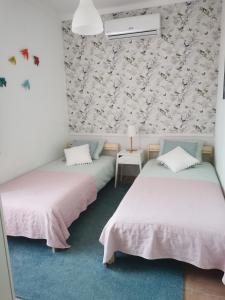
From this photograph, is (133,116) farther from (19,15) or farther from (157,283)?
(157,283)

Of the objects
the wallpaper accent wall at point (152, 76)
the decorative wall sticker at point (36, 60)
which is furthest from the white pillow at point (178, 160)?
the decorative wall sticker at point (36, 60)

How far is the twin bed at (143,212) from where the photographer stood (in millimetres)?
1767

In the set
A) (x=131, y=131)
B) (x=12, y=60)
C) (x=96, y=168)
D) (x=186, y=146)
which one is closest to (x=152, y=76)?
(x=131, y=131)

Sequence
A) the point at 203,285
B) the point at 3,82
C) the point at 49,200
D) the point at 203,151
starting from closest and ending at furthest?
the point at 203,285 < the point at 49,200 < the point at 3,82 < the point at 203,151

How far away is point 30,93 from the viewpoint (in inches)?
126

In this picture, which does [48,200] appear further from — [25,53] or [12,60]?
[25,53]

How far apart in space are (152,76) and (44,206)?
2.51 meters

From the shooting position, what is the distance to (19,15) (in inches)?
116

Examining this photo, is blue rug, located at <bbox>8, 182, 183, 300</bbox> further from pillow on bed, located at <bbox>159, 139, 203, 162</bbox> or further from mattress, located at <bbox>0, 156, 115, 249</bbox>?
pillow on bed, located at <bbox>159, 139, 203, 162</bbox>

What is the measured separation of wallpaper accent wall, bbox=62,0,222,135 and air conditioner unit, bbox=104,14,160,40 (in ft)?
0.48

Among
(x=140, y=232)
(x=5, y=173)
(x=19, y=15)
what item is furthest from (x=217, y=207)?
(x=19, y=15)

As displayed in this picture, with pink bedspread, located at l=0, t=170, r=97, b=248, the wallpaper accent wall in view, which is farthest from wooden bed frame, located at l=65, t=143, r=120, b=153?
pink bedspread, located at l=0, t=170, r=97, b=248

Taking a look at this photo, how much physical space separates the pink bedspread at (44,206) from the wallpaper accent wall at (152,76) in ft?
5.18

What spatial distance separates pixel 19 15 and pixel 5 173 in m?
2.01
